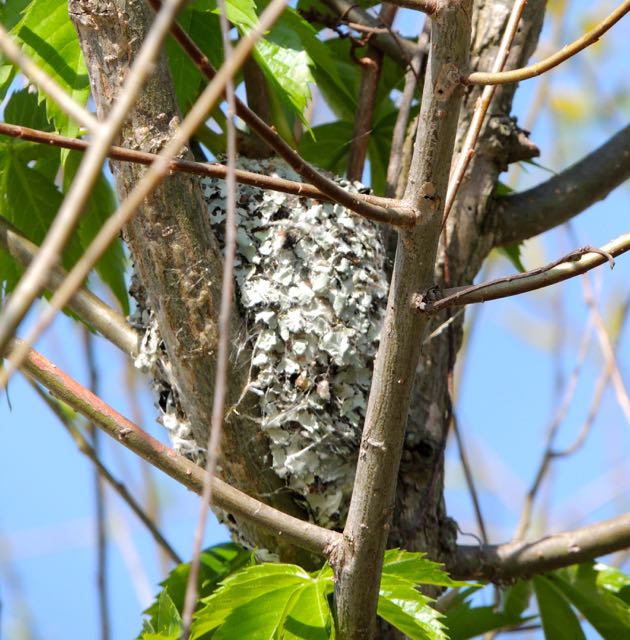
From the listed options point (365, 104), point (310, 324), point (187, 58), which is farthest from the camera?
point (365, 104)

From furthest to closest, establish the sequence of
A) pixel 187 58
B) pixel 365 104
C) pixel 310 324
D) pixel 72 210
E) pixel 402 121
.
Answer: pixel 365 104
pixel 402 121
pixel 310 324
pixel 187 58
pixel 72 210

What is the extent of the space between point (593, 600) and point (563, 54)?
49.5 inches

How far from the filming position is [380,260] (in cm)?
193

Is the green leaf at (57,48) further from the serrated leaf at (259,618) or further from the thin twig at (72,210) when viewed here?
the thin twig at (72,210)

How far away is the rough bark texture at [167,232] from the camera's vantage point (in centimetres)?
132

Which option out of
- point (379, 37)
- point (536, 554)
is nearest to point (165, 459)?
point (536, 554)

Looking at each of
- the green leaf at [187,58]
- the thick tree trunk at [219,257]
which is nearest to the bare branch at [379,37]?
the thick tree trunk at [219,257]

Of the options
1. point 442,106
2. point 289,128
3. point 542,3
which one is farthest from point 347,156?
point 442,106

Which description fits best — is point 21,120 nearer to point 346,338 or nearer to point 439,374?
point 346,338

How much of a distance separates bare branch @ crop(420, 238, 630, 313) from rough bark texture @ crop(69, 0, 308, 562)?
19.4 inches

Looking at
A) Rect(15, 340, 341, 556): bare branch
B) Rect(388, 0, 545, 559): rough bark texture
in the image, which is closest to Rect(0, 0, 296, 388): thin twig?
Rect(15, 340, 341, 556): bare branch

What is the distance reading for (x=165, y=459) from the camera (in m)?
1.23

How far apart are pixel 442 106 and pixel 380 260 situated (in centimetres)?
90

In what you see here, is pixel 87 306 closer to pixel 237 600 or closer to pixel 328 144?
pixel 237 600
